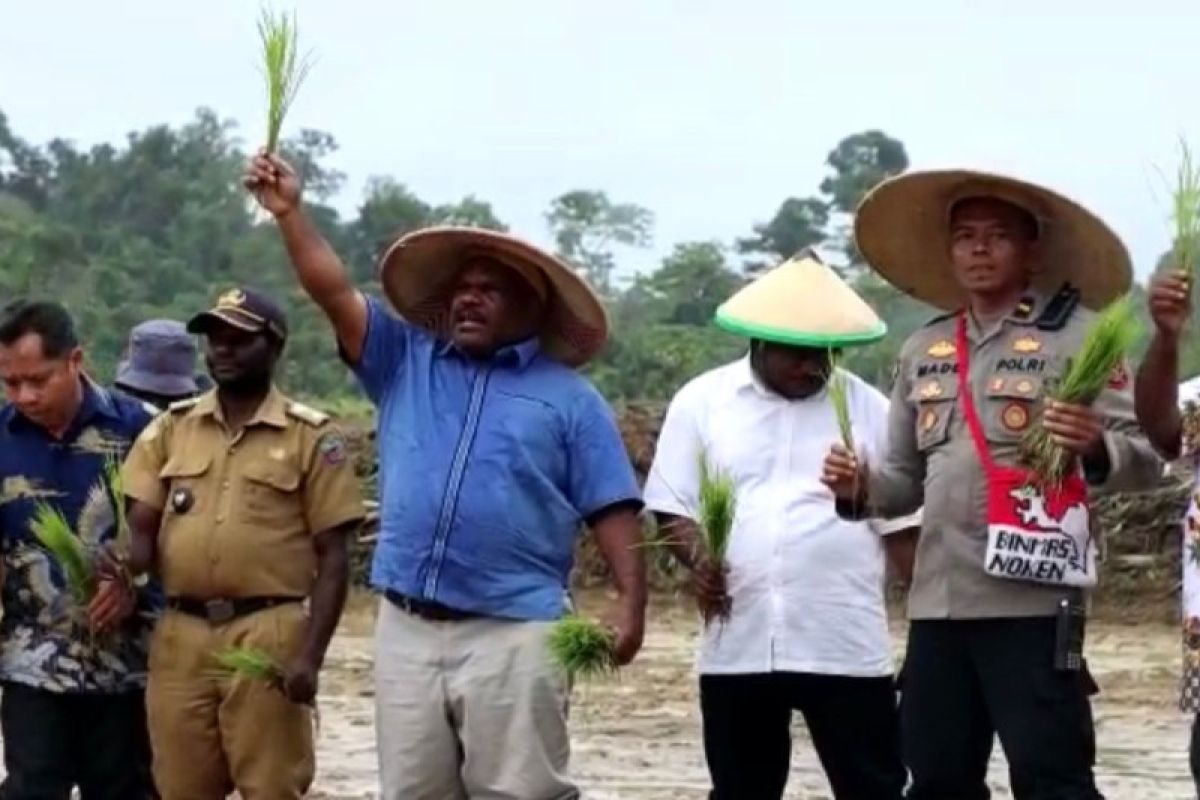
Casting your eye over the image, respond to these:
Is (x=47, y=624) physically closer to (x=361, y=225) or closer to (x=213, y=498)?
(x=213, y=498)

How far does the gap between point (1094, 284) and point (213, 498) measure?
2.41 m

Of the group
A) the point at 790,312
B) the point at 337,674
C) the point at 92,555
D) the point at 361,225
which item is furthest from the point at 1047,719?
the point at 361,225

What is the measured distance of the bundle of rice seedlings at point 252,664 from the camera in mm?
6688

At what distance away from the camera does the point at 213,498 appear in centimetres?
685

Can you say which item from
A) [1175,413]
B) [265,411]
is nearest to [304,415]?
[265,411]

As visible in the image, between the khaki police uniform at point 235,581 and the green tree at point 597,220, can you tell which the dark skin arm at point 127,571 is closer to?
the khaki police uniform at point 235,581

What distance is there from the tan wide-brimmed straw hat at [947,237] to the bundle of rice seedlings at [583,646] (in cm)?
124

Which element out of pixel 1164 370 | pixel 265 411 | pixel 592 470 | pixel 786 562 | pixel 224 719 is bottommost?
pixel 224 719

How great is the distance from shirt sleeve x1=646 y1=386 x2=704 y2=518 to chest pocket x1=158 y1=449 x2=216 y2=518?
1205mm

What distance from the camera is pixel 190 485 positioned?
6875 mm

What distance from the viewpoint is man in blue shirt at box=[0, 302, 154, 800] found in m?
7.10

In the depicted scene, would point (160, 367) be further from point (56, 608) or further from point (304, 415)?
point (304, 415)

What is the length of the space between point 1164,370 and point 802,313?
128cm

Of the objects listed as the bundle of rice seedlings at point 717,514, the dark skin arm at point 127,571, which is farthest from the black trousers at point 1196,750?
the dark skin arm at point 127,571
